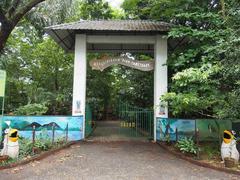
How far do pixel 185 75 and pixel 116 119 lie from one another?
17596mm

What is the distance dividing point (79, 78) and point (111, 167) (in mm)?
5396

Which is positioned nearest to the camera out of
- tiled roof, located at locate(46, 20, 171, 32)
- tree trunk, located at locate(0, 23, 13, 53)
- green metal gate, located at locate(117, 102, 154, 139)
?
tree trunk, located at locate(0, 23, 13, 53)

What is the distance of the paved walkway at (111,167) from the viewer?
21.7 feet

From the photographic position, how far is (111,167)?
7477 millimetres

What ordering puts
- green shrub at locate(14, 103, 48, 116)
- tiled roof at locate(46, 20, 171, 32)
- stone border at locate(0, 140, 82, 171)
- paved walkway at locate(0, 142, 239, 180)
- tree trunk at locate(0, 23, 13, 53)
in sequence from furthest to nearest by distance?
green shrub at locate(14, 103, 48, 116) → tiled roof at locate(46, 20, 171, 32) → tree trunk at locate(0, 23, 13, 53) → stone border at locate(0, 140, 82, 171) → paved walkway at locate(0, 142, 239, 180)

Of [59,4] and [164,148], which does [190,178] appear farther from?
[59,4]

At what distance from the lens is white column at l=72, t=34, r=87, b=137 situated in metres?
11.8

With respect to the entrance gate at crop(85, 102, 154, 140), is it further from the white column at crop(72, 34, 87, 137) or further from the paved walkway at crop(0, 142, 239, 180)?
the paved walkway at crop(0, 142, 239, 180)

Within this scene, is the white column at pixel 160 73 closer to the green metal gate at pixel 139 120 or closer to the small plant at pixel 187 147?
the green metal gate at pixel 139 120

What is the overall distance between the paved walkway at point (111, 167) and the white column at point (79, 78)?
7.22ft

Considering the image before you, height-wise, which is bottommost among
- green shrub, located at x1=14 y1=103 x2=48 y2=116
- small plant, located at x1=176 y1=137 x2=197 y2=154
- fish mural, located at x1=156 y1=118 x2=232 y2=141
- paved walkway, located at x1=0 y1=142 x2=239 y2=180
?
paved walkway, located at x1=0 y1=142 x2=239 y2=180

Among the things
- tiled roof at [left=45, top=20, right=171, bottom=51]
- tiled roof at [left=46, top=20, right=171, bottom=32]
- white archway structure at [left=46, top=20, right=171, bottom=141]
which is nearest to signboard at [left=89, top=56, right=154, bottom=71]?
white archway structure at [left=46, top=20, right=171, bottom=141]

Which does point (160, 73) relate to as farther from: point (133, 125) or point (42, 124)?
point (42, 124)

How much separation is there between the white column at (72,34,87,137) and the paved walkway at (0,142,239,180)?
7.22 ft
